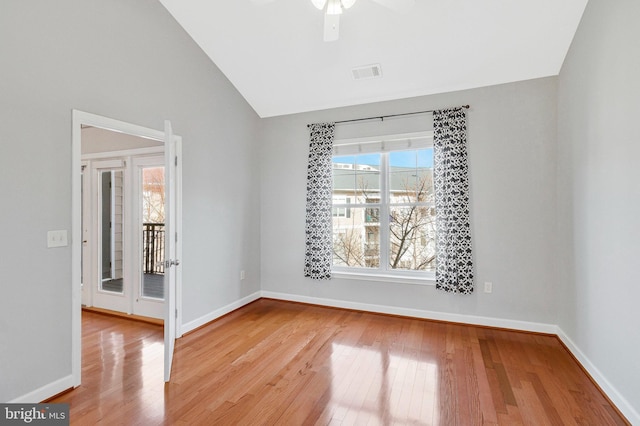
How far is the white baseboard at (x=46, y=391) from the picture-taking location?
6.74ft

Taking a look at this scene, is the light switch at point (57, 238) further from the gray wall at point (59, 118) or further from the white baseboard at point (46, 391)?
the white baseboard at point (46, 391)

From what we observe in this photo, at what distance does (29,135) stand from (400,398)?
10.5 ft

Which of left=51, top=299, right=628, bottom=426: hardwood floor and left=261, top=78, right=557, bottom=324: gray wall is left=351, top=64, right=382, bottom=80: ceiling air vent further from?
left=51, top=299, right=628, bottom=426: hardwood floor

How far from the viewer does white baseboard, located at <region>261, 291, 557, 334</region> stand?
336 cm

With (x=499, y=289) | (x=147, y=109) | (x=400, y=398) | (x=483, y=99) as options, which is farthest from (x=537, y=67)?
A: (x=147, y=109)

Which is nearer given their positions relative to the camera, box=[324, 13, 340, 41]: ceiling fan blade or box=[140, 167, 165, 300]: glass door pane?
box=[324, 13, 340, 41]: ceiling fan blade

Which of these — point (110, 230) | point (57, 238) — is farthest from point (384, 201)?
point (110, 230)

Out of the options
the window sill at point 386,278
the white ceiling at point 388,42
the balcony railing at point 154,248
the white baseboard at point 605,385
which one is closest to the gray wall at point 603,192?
the white baseboard at point 605,385

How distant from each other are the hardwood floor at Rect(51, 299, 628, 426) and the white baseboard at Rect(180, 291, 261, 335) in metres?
0.11

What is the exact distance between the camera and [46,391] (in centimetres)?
217

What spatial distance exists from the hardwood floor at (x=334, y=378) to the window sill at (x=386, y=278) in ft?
1.66

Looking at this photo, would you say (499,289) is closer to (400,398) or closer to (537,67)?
(400,398)

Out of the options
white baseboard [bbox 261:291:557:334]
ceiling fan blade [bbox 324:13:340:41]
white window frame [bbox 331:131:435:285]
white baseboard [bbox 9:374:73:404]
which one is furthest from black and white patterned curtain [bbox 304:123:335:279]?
white baseboard [bbox 9:374:73:404]

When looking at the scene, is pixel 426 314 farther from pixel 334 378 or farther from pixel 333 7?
pixel 333 7
